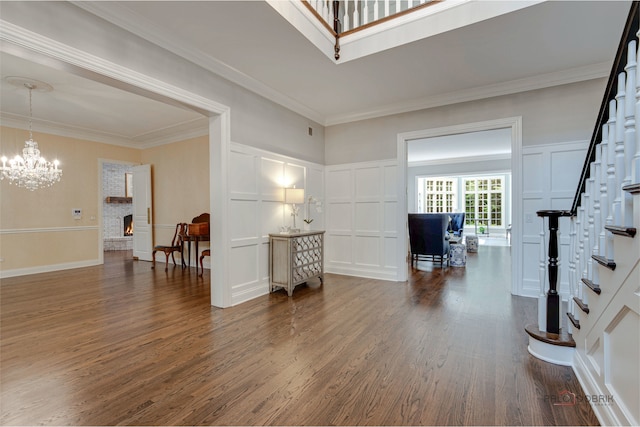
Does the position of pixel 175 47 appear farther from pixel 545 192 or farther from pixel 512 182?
pixel 545 192

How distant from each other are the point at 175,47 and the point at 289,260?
9.18 feet

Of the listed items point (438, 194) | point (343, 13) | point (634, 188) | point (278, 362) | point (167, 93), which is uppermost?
point (343, 13)

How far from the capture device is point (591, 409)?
167 cm

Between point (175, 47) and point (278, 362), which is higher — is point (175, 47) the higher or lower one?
the higher one

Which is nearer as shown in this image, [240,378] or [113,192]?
[240,378]

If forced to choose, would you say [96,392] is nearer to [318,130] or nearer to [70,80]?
[70,80]

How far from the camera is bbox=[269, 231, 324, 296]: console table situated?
4062mm

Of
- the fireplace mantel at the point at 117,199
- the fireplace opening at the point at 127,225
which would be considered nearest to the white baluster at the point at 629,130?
the fireplace mantel at the point at 117,199

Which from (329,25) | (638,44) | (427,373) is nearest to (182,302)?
(427,373)

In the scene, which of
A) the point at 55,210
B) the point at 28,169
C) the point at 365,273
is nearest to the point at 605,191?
the point at 365,273

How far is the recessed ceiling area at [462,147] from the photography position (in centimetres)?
714

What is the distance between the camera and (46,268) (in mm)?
5762

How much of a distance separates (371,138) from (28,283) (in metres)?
6.21

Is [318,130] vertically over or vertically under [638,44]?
over
